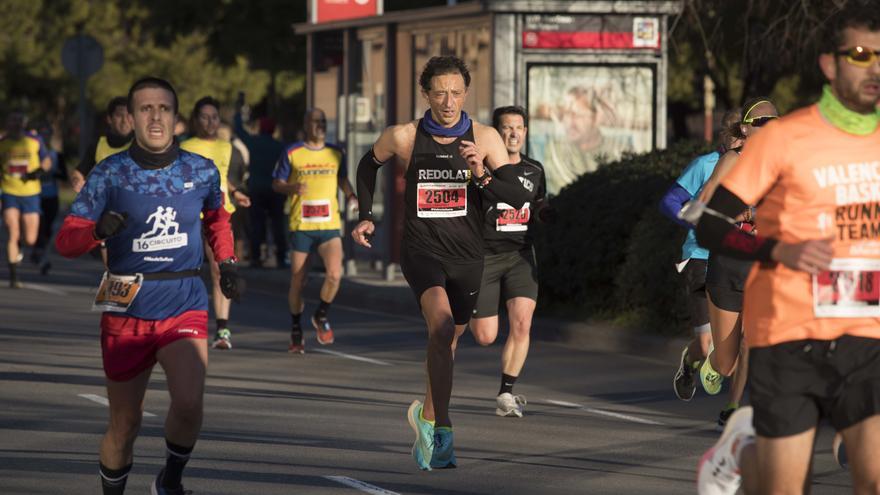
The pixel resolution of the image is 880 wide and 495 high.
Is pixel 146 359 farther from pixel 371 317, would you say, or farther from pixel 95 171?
pixel 371 317

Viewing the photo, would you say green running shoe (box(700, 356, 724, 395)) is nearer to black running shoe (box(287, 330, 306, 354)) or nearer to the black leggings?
black running shoe (box(287, 330, 306, 354))

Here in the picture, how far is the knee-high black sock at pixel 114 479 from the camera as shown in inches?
287

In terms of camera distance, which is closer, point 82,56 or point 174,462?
point 174,462

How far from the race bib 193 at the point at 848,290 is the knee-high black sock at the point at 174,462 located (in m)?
2.78

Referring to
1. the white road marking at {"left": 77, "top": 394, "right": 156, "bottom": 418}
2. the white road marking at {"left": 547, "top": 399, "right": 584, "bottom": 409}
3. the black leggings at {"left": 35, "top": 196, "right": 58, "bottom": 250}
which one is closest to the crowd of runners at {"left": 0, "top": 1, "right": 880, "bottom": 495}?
the white road marking at {"left": 547, "top": 399, "right": 584, "bottom": 409}

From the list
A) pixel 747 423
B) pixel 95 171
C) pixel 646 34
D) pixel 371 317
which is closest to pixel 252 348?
pixel 371 317

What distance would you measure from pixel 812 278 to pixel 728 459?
0.63 m

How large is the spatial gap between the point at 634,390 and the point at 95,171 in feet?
19.6

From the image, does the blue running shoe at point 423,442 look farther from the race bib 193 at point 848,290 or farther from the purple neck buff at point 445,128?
the race bib 193 at point 848,290

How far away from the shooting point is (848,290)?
564 cm

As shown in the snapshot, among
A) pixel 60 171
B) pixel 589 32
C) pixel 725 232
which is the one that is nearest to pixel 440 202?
pixel 725 232

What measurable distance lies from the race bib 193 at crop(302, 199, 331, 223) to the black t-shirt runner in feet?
11.4

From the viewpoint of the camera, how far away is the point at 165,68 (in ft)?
189

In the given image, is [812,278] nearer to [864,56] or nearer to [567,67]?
[864,56]
